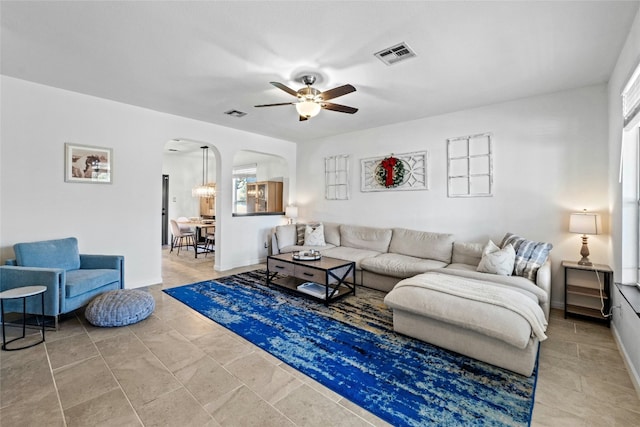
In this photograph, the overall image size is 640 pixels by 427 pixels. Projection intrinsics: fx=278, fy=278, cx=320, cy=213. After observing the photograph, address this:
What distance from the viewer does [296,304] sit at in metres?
3.53

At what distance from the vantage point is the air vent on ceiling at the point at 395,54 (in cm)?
251

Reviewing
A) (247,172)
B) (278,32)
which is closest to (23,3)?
(278,32)

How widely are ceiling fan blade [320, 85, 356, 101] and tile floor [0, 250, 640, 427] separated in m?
2.57

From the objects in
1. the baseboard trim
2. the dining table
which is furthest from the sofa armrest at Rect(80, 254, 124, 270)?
the baseboard trim

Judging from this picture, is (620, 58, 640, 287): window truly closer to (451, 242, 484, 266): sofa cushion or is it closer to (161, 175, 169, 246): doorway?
(451, 242, 484, 266): sofa cushion

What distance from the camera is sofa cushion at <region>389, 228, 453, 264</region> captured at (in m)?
4.14

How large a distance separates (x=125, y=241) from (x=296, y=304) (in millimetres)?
2682

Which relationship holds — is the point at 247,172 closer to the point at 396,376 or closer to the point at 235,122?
the point at 235,122

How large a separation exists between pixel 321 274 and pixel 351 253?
4.21ft

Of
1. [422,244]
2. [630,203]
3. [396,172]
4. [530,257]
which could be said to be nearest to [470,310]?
[530,257]

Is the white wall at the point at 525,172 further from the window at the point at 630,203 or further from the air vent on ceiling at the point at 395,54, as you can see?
the air vent on ceiling at the point at 395,54

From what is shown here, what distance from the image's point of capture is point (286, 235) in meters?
5.37

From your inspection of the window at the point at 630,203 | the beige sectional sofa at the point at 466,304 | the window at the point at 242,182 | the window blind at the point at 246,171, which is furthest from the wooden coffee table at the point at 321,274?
the window blind at the point at 246,171

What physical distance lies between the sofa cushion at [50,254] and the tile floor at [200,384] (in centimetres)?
78
